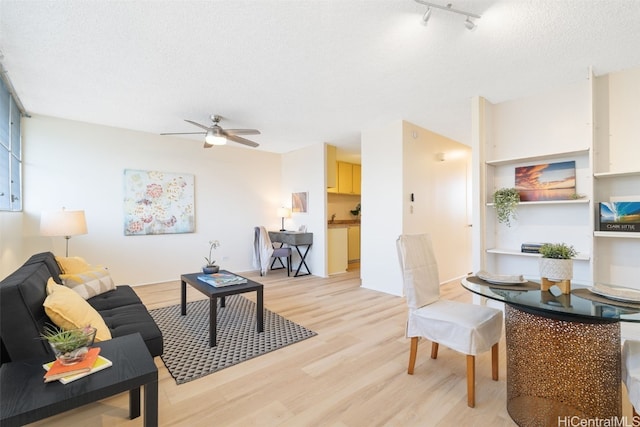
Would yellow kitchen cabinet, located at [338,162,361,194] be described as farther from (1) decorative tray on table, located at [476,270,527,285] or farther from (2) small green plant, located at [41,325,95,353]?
(2) small green plant, located at [41,325,95,353]

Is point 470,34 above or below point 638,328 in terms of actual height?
above

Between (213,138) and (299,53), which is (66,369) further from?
(213,138)

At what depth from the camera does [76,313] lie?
1.61 metres

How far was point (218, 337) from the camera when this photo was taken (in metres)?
2.68

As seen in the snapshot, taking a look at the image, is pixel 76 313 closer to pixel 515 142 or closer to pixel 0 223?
pixel 0 223

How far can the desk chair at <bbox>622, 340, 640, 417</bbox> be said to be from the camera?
1.23 m

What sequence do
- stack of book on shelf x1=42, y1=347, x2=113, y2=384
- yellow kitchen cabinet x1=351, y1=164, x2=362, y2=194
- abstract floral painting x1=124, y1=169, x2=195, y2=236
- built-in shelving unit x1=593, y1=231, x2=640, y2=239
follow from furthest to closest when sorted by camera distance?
yellow kitchen cabinet x1=351, y1=164, x2=362, y2=194 < abstract floral painting x1=124, y1=169, x2=195, y2=236 < built-in shelving unit x1=593, y1=231, x2=640, y2=239 < stack of book on shelf x1=42, y1=347, x2=113, y2=384

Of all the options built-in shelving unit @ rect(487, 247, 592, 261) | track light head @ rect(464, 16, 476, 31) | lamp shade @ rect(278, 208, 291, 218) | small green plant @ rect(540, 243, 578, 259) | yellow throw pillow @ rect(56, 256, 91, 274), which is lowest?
yellow throw pillow @ rect(56, 256, 91, 274)

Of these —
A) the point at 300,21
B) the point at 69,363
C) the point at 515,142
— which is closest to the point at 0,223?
the point at 69,363

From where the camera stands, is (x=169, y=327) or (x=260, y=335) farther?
(x=169, y=327)

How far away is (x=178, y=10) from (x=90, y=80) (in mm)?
1708

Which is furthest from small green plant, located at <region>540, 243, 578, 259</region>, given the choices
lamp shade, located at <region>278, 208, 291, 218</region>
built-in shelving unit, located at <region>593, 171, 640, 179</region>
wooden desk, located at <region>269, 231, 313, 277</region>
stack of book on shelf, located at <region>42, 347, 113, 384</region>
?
lamp shade, located at <region>278, 208, 291, 218</region>

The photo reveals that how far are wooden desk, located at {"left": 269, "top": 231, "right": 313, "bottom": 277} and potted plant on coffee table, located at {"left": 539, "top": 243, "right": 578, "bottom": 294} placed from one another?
4005mm

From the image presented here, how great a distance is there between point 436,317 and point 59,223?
157 inches
